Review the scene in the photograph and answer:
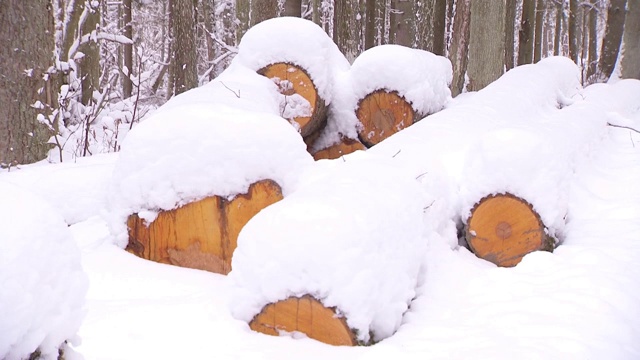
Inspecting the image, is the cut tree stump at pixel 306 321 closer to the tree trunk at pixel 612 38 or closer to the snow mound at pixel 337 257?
the snow mound at pixel 337 257

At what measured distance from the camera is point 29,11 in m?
4.90

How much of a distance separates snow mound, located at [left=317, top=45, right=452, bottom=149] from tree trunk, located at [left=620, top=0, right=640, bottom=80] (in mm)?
7500

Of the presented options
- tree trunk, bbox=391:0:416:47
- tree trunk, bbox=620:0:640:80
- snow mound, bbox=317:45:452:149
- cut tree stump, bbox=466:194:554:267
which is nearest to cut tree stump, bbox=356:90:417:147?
snow mound, bbox=317:45:452:149

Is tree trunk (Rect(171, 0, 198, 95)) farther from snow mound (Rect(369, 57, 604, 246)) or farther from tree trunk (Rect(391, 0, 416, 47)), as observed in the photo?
snow mound (Rect(369, 57, 604, 246))

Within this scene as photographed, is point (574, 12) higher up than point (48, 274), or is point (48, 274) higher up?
point (574, 12)

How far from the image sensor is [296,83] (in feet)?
14.0

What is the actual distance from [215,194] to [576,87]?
5.33 meters

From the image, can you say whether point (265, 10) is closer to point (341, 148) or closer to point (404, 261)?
point (341, 148)

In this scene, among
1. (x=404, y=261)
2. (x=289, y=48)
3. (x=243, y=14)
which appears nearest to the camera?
(x=404, y=261)

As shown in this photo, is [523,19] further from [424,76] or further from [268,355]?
[268,355]

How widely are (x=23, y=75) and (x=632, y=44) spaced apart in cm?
1023

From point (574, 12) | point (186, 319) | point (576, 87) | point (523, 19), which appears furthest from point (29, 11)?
point (574, 12)

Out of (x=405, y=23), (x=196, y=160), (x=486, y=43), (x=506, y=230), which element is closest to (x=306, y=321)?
(x=196, y=160)

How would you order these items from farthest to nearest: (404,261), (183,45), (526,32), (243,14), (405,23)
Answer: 1. (526,32)
2. (405,23)
3. (243,14)
4. (183,45)
5. (404,261)
